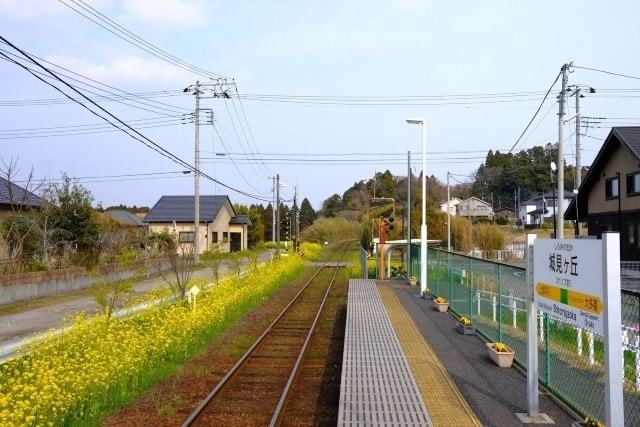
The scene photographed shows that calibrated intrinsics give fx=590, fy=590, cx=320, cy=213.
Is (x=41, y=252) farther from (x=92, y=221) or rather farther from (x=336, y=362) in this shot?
(x=336, y=362)

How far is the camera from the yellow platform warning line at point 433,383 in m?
5.83

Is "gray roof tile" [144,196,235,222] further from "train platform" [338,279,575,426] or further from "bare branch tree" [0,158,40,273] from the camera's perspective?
"train platform" [338,279,575,426]

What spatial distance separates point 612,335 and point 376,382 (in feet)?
11.5

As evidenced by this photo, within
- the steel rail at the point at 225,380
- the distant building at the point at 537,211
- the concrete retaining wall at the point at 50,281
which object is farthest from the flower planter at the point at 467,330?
the distant building at the point at 537,211

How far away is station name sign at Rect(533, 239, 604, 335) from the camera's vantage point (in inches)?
175

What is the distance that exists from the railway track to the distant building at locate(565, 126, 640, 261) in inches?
666

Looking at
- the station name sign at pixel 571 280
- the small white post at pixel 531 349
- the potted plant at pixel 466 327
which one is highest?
the station name sign at pixel 571 280

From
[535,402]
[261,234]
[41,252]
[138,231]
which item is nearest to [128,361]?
[535,402]

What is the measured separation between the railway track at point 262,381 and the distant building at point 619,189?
666 inches

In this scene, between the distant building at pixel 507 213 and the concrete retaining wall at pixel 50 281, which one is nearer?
the concrete retaining wall at pixel 50 281

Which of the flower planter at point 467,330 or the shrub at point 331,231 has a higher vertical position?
the shrub at point 331,231

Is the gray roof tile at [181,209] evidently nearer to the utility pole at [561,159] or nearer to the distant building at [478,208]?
the utility pole at [561,159]

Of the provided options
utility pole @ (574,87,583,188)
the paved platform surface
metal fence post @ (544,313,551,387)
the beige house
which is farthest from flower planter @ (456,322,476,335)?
the beige house

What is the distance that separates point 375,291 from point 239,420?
11.6m
